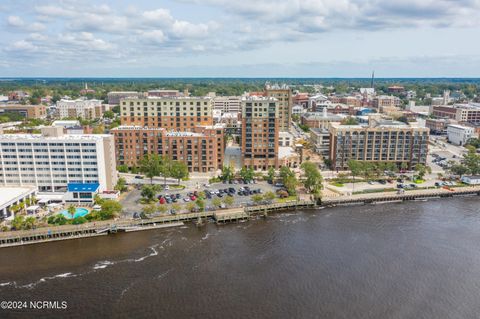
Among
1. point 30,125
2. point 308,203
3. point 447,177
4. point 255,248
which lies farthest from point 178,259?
point 30,125

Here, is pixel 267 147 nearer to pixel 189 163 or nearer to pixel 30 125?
pixel 189 163

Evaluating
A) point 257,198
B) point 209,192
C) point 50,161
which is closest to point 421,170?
point 257,198

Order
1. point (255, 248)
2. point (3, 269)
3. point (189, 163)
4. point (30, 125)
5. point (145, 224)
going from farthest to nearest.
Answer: point (30, 125)
point (189, 163)
point (145, 224)
point (255, 248)
point (3, 269)

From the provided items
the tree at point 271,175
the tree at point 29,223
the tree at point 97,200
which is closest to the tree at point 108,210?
the tree at point 97,200

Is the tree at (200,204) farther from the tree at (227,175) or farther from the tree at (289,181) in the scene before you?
the tree at (289,181)

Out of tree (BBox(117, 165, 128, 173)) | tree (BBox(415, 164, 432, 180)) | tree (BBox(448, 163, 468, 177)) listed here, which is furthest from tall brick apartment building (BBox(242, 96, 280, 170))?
tree (BBox(448, 163, 468, 177))

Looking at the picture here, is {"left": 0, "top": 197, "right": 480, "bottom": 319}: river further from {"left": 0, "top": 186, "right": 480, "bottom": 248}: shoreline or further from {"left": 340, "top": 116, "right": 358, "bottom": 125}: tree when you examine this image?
{"left": 340, "top": 116, "right": 358, "bottom": 125}: tree

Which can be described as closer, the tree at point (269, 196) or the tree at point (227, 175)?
the tree at point (269, 196)
